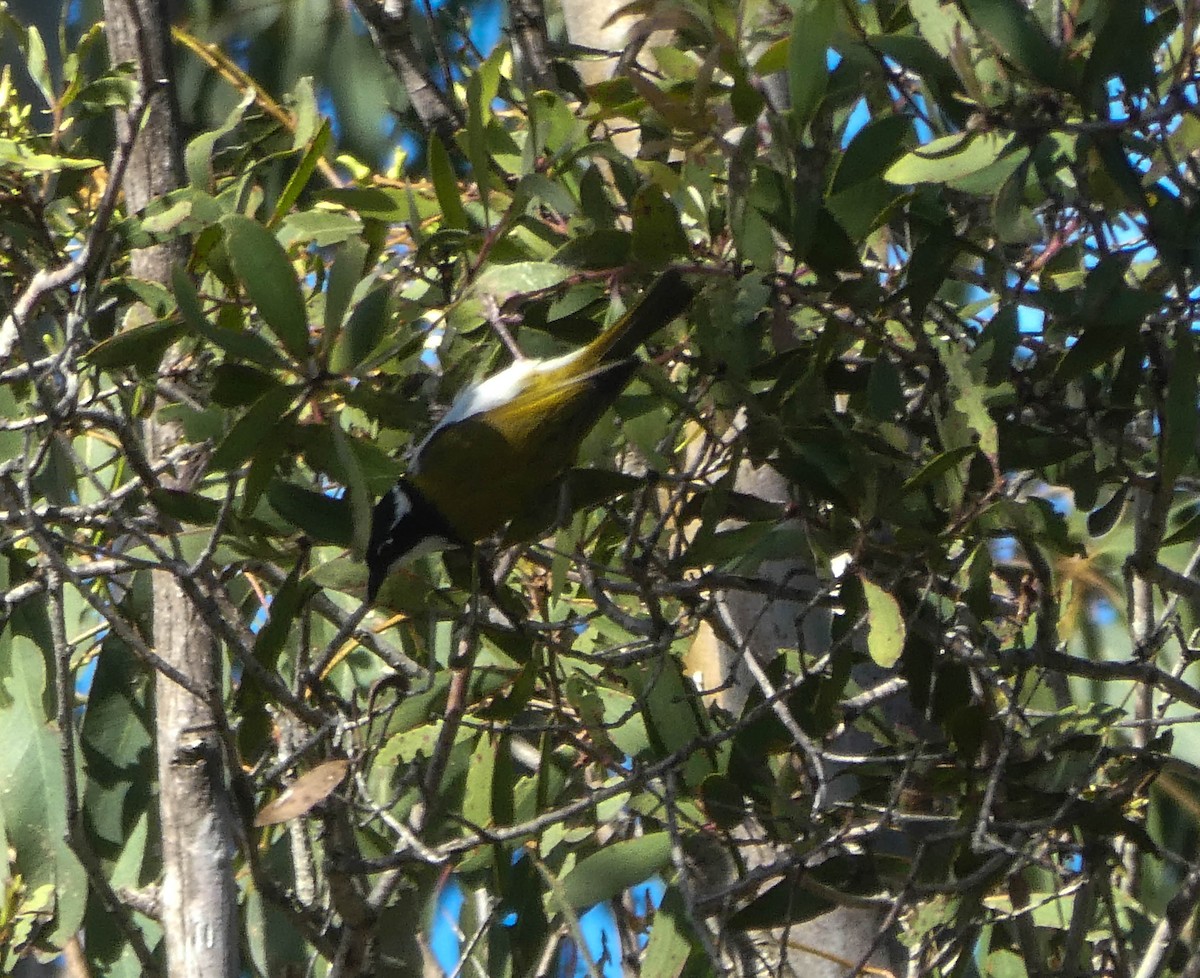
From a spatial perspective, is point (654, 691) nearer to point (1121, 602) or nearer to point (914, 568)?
point (914, 568)

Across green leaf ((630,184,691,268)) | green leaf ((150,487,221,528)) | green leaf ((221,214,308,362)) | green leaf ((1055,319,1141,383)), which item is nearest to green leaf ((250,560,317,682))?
green leaf ((150,487,221,528))

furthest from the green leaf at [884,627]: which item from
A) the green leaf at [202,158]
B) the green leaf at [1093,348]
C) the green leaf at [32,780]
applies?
the green leaf at [32,780]

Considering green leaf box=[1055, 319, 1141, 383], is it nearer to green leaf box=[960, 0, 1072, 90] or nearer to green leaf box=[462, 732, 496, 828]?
green leaf box=[960, 0, 1072, 90]

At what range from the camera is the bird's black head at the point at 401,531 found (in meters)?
1.92

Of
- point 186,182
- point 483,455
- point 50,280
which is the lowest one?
point 483,455

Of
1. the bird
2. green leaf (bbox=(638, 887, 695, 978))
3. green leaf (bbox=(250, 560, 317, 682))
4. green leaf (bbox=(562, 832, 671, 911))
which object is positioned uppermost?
the bird

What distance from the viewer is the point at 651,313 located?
1.90m

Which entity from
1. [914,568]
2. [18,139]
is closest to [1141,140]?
[914,568]

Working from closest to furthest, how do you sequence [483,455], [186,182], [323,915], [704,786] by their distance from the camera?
1. [323,915]
2. [704,786]
3. [186,182]
4. [483,455]

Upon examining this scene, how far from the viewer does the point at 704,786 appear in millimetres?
1961

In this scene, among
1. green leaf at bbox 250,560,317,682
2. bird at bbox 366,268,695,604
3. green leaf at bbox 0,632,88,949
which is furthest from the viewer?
green leaf at bbox 0,632,88,949

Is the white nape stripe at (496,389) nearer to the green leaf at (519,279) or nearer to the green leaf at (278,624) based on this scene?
the green leaf at (519,279)

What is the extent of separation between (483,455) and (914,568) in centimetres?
91

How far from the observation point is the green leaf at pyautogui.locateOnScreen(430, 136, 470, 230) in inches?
72.4
